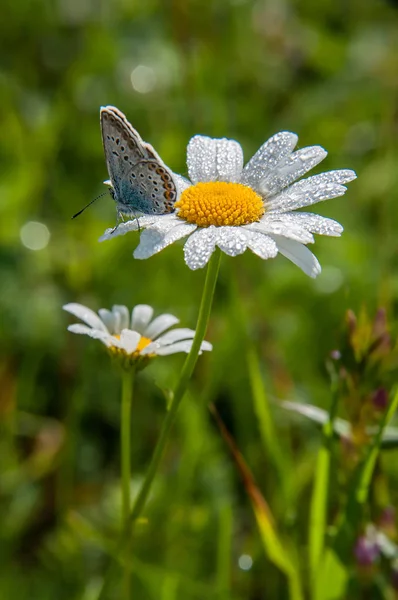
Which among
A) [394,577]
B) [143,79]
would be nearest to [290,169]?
[394,577]

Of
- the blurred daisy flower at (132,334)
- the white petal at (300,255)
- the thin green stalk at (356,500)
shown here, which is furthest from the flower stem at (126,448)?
the thin green stalk at (356,500)

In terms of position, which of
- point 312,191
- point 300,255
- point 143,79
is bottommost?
point 300,255

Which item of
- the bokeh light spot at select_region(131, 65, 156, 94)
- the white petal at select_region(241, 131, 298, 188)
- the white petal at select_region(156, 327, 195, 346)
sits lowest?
the white petal at select_region(156, 327, 195, 346)

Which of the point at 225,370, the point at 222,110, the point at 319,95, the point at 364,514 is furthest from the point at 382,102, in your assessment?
the point at 364,514

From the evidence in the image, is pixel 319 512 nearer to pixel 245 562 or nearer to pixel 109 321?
pixel 245 562

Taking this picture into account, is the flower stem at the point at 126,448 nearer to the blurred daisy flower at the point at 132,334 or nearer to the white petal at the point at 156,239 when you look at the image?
the blurred daisy flower at the point at 132,334

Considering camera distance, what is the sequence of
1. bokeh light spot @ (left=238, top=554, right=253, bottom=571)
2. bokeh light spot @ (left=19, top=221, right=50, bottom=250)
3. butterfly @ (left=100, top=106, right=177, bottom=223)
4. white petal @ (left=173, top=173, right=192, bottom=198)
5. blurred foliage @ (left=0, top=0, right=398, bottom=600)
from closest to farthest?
butterfly @ (left=100, top=106, right=177, bottom=223), white petal @ (left=173, top=173, right=192, bottom=198), bokeh light spot @ (left=238, top=554, right=253, bottom=571), blurred foliage @ (left=0, top=0, right=398, bottom=600), bokeh light spot @ (left=19, top=221, right=50, bottom=250)

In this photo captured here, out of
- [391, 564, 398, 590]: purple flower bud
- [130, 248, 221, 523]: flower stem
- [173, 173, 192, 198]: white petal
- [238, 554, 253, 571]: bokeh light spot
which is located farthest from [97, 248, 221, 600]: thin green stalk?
[238, 554, 253, 571]: bokeh light spot

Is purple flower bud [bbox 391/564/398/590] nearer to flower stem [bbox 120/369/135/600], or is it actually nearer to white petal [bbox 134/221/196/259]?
flower stem [bbox 120/369/135/600]
